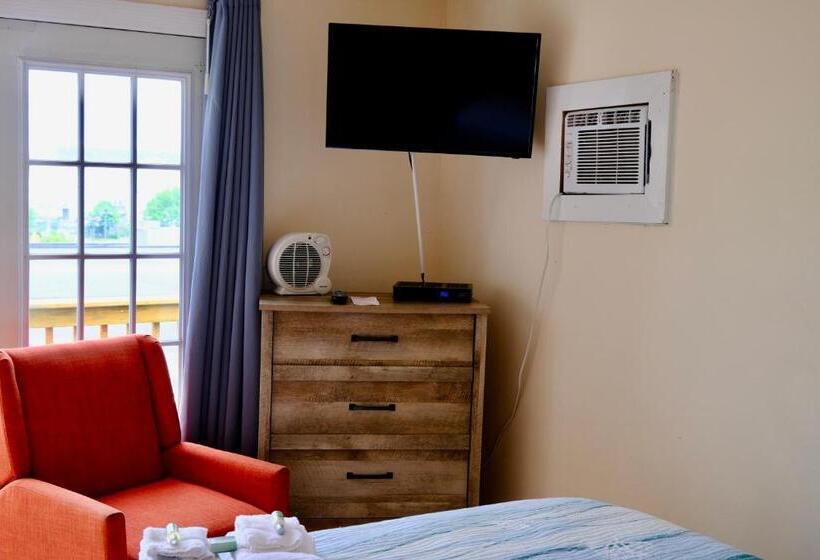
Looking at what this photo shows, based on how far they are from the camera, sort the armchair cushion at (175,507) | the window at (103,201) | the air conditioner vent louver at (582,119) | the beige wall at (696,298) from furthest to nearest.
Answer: the window at (103,201) < the air conditioner vent louver at (582,119) < the armchair cushion at (175,507) < the beige wall at (696,298)

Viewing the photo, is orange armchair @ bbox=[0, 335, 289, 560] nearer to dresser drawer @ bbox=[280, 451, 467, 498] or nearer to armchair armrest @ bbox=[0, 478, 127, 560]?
armchair armrest @ bbox=[0, 478, 127, 560]

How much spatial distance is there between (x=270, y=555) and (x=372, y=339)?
56.0 inches

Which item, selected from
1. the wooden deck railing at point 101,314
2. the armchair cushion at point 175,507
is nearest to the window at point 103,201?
the wooden deck railing at point 101,314

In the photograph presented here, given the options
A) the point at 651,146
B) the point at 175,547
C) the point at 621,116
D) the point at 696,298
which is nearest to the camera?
the point at 175,547

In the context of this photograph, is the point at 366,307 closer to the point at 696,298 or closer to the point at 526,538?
the point at 696,298

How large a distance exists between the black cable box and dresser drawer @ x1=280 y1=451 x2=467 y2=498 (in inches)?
21.2

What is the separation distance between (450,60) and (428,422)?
1245 mm

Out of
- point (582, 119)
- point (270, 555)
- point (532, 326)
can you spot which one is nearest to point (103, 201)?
point (532, 326)

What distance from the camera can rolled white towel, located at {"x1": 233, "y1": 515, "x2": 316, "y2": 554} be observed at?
157 cm

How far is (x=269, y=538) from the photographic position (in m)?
1.58

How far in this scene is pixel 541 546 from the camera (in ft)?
5.56

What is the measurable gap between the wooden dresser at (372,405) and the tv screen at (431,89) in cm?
58

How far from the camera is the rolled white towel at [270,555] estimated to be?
5.04 ft

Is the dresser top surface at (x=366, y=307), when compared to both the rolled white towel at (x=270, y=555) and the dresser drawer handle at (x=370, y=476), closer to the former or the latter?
the dresser drawer handle at (x=370, y=476)
